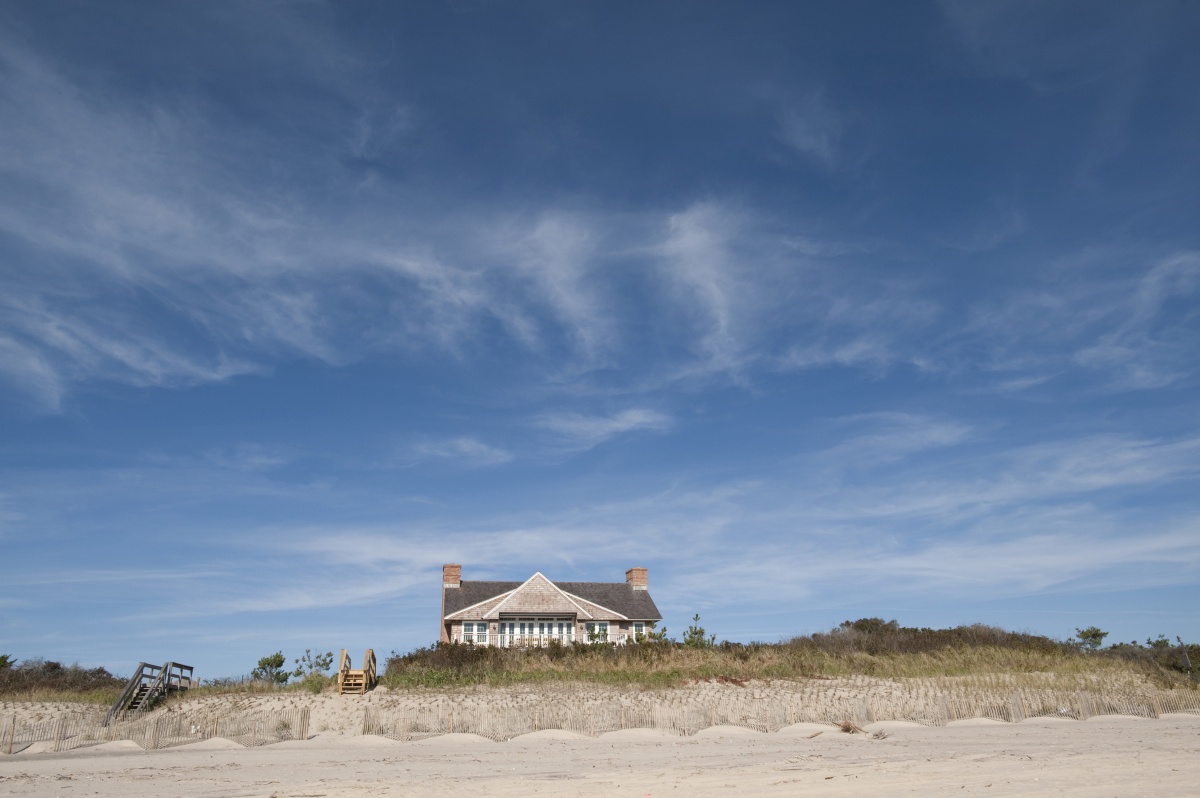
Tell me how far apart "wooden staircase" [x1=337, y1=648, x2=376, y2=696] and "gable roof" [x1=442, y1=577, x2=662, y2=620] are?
16552 mm

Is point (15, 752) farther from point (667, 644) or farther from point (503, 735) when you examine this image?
point (667, 644)

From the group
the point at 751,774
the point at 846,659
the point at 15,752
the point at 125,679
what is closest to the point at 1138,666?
the point at 846,659

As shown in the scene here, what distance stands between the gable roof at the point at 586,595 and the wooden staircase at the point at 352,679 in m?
16.6

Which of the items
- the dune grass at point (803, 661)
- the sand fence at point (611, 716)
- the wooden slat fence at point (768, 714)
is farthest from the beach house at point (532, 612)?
the wooden slat fence at point (768, 714)

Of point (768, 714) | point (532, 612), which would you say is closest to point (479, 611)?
point (532, 612)

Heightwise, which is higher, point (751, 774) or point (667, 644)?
point (667, 644)

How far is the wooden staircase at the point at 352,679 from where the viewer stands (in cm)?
3256

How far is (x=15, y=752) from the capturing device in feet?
80.2

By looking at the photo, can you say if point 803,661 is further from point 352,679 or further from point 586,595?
point 586,595

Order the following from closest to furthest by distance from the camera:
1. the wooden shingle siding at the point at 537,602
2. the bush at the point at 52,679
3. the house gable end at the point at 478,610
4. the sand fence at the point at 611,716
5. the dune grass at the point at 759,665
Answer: the sand fence at the point at 611,716 → the dune grass at the point at 759,665 → the bush at the point at 52,679 → the house gable end at the point at 478,610 → the wooden shingle siding at the point at 537,602

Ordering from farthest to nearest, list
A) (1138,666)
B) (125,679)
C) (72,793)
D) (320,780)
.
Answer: (125,679) → (1138,666) → (320,780) → (72,793)

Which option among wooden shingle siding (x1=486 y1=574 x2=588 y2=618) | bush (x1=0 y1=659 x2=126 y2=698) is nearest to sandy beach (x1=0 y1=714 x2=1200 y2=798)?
bush (x1=0 y1=659 x2=126 y2=698)

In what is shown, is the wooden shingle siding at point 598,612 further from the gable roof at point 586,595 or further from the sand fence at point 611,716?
the sand fence at point 611,716

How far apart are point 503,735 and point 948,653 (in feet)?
67.2
